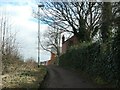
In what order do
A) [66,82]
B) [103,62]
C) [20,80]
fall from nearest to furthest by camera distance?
[20,80] < [103,62] < [66,82]

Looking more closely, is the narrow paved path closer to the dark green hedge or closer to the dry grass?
the dry grass

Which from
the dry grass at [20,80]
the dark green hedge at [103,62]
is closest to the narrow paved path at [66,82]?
the dry grass at [20,80]

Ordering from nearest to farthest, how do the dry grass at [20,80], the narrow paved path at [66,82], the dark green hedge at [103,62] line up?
the dry grass at [20,80] → the dark green hedge at [103,62] → the narrow paved path at [66,82]

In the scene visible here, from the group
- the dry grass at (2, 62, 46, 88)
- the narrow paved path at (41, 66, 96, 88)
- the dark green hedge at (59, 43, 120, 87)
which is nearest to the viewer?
the dry grass at (2, 62, 46, 88)

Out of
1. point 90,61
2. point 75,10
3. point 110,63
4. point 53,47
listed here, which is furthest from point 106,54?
point 53,47

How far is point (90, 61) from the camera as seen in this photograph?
23.1m

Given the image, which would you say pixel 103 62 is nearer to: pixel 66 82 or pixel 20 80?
pixel 66 82

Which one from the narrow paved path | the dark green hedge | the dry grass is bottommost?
the narrow paved path

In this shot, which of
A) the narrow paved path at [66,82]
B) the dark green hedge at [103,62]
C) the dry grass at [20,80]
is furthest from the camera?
the narrow paved path at [66,82]

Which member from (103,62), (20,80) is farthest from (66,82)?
(20,80)

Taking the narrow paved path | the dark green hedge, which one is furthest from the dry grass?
the dark green hedge

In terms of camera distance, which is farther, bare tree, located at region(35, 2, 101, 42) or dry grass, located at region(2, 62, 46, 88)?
bare tree, located at region(35, 2, 101, 42)

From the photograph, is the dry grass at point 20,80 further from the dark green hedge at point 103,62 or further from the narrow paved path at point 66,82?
the dark green hedge at point 103,62

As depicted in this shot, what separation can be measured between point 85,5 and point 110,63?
88.8 ft
